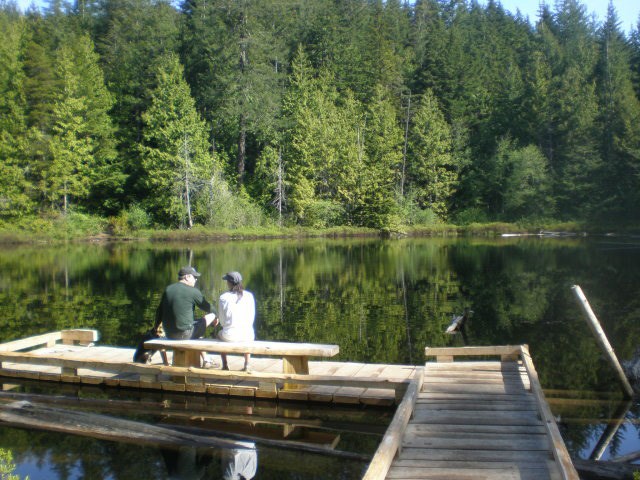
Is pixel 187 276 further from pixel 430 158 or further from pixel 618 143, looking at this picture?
pixel 618 143

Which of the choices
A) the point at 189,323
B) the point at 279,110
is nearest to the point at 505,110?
the point at 279,110

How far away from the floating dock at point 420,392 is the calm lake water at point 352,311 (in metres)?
0.31

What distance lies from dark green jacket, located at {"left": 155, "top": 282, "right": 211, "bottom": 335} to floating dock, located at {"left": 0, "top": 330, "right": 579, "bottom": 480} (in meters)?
0.65

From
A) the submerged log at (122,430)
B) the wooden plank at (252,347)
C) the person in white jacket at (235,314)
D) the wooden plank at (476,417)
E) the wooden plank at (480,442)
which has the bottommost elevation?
the submerged log at (122,430)

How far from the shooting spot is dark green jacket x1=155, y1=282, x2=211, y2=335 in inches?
378

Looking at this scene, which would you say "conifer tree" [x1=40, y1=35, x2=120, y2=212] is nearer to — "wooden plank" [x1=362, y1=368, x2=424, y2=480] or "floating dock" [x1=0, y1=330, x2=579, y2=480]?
"floating dock" [x1=0, y1=330, x2=579, y2=480]

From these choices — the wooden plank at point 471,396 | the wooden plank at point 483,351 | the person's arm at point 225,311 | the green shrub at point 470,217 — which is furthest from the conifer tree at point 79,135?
the wooden plank at point 471,396

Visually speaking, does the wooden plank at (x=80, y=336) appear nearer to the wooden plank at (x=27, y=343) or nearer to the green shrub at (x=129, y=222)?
the wooden plank at (x=27, y=343)

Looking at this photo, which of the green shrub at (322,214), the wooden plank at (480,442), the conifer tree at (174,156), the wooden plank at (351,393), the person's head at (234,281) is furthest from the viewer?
the green shrub at (322,214)

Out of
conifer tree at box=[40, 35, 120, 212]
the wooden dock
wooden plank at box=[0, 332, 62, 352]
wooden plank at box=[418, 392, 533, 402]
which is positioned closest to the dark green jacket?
the wooden dock

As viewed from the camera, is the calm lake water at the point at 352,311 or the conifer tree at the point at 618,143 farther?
the conifer tree at the point at 618,143

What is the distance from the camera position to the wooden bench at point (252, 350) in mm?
8820

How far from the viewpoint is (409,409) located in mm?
6582

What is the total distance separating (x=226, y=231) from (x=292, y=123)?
12.7 meters
